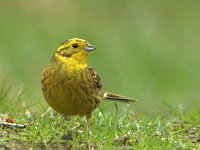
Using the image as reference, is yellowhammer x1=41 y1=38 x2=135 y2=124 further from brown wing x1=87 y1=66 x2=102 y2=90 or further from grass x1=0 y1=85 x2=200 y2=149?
grass x1=0 y1=85 x2=200 y2=149

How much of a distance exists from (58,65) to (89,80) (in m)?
0.32

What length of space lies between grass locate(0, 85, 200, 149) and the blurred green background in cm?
234

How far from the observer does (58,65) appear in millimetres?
8336

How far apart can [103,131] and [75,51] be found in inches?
34.1

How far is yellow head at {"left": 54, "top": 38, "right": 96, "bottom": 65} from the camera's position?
27.6ft

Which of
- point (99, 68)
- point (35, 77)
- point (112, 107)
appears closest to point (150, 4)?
point (99, 68)

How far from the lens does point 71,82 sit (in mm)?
8164

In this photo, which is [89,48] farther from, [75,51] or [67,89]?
[67,89]

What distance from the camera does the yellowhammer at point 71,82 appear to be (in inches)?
320

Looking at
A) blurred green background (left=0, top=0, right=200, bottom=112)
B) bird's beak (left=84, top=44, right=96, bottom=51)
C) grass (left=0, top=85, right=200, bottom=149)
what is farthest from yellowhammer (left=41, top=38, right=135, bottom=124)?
blurred green background (left=0, top=0, right=200, bottom=112)

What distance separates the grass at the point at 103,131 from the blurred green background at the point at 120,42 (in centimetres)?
234

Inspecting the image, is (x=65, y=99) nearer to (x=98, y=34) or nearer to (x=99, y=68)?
(x=99, y=68)

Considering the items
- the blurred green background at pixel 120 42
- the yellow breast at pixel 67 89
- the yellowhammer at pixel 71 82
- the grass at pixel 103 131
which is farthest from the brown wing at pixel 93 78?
the blurred green background at pixel 120 42

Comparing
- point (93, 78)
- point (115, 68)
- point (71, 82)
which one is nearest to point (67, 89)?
point (71, 82)
